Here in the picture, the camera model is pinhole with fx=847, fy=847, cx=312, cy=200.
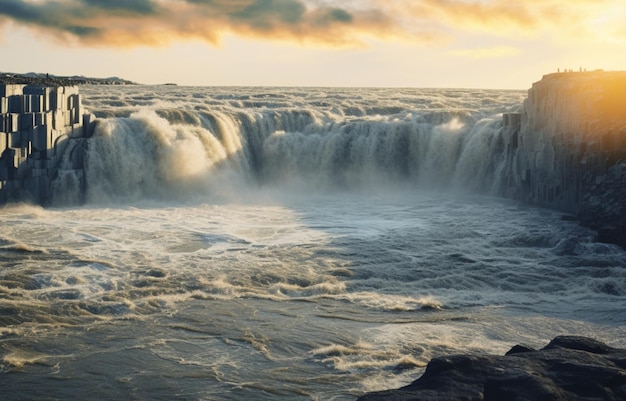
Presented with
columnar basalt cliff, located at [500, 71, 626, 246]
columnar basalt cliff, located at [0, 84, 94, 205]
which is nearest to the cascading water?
columnar basalt cliff, located at [0, 84, 94, 205]

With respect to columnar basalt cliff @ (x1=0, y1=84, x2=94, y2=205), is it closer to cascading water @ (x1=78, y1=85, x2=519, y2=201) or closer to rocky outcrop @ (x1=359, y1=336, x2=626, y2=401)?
cascading water @ (x1=78, y1=85, x2=519, y2=201)

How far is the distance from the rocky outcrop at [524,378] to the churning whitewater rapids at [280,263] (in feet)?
8.53

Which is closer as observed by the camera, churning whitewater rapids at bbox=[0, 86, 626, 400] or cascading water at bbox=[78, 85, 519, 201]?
churning whitewater rapids at bbox=[0, 86, 626, 400]

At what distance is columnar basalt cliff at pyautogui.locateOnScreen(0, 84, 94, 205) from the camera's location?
39062 millimetres

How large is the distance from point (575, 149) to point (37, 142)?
82.3 ft

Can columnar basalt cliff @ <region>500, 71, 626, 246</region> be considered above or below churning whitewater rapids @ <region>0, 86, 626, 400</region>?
above

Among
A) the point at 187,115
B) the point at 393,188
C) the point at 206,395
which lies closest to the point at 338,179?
the point at 393,188

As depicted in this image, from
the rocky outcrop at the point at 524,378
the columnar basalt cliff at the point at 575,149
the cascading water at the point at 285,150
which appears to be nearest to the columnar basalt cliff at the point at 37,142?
the cascading water at the point at 285,150

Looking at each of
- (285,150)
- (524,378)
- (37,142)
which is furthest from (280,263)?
(285,150)

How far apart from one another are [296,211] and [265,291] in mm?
16474

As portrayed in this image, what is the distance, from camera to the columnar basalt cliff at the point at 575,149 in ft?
114

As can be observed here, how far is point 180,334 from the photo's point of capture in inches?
800

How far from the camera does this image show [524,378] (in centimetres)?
1376

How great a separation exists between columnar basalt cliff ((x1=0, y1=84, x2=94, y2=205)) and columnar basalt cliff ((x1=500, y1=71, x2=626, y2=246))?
22555 millimetres
